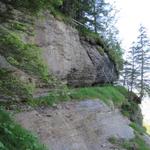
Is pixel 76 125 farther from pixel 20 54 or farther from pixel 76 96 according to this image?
pixel 20 54

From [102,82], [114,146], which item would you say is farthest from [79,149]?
[102,82]

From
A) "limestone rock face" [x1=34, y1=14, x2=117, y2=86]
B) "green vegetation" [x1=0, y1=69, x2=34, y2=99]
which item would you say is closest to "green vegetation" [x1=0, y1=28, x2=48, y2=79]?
"green vegetation" [x1=0, y1=69, x2=34, y2=99]

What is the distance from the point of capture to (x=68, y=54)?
19578 millimetres

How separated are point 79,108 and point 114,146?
8.75ft

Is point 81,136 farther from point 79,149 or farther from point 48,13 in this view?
point 48,13

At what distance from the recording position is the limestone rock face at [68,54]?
17.5 metres

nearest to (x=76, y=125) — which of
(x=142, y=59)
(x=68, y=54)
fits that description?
(x=68, y=54)

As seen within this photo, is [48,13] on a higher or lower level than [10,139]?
higher

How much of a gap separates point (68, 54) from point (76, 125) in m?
6.24

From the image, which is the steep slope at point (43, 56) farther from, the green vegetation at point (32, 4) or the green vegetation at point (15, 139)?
the green vegetation at point (15, 139)

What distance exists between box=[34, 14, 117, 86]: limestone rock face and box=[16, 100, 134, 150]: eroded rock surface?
276 cm

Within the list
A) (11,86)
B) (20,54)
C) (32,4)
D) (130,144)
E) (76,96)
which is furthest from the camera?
(76,96)

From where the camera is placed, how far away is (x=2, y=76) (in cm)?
886

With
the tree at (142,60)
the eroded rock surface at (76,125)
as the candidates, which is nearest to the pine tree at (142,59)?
the tree at (142,60)
